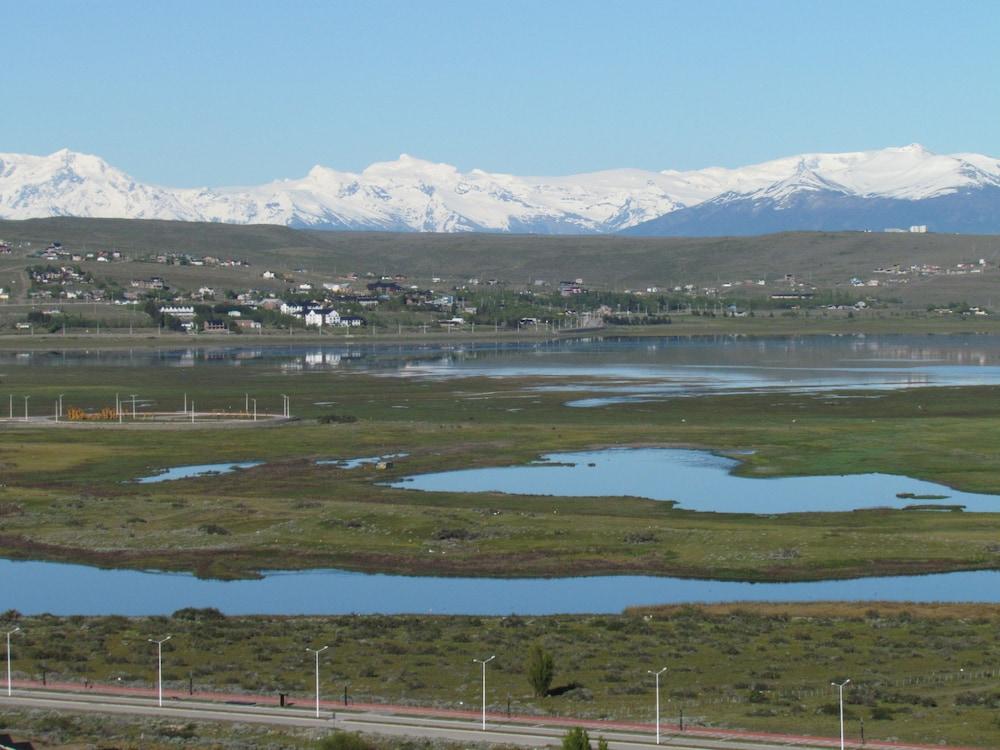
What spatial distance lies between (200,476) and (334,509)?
53.7ft

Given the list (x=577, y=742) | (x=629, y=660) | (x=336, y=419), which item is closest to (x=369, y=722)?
(x=577, y=742)

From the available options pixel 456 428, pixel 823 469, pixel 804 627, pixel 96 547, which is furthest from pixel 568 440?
pixel 804 627

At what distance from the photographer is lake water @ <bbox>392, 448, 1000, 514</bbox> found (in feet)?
241

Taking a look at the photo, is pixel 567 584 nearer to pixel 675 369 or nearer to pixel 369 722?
pixel 369 722

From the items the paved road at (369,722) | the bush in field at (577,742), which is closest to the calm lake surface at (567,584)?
the paved road at (369,722)

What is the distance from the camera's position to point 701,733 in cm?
3525

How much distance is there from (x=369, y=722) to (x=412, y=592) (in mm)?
19721

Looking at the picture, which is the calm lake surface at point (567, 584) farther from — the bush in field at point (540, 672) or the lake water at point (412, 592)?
the bush in field at point (540, 672)

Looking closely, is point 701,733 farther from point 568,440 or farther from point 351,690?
point 568,440

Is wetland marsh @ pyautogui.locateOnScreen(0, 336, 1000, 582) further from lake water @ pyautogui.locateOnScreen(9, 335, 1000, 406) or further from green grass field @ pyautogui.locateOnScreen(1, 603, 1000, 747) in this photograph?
green grass field @ pyautogui.locateOnScreen(1, 603, 1000, 747)

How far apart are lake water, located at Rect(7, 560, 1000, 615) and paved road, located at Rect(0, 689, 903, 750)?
1417cm

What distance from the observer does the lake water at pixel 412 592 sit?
176 ft

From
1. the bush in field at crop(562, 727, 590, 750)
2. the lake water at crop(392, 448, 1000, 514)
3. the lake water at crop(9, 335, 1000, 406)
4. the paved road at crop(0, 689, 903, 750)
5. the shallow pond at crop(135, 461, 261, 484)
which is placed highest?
the bush in field at crop(562, 727, 590, 750)

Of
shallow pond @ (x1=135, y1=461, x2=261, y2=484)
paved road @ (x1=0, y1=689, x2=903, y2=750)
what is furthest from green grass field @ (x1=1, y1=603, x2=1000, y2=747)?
shallow pond @ (x1=135, y1=461, x2=261, y2=484)
